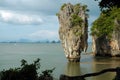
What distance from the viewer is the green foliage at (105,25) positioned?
7181 centimetres

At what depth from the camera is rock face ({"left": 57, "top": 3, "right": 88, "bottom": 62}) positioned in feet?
195

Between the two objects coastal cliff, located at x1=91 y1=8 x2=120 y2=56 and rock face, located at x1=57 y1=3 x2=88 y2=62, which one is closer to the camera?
rock face, located at x1=57 y1=3 x2=88 y2=62

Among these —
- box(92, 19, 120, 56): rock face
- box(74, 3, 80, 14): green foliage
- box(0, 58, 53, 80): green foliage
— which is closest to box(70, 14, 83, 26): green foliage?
box(74, 3, 80, 14): green foliage

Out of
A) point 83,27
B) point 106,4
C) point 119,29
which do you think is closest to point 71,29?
point 83,27

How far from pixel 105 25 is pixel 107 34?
6.59 feet

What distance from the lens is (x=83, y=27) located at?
59.3 metres

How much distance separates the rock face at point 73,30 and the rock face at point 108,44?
12.1 metres

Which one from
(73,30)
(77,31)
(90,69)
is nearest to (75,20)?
(73,30)

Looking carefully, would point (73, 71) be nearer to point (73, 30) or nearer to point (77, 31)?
point (77, 31)

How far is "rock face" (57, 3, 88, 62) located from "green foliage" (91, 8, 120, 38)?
11293mm

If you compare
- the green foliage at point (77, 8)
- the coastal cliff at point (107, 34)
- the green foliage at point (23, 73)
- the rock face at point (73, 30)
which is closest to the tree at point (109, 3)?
the green foliage at point (23, 73)

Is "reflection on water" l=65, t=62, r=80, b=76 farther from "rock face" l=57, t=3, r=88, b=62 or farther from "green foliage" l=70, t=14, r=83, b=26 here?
"green foliage" l=70, t=14, r=83, b=26

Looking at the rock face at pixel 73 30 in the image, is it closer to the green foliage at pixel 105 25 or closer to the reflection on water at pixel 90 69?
the reflection on water at pixel 90 69

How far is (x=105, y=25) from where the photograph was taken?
73438 mm
